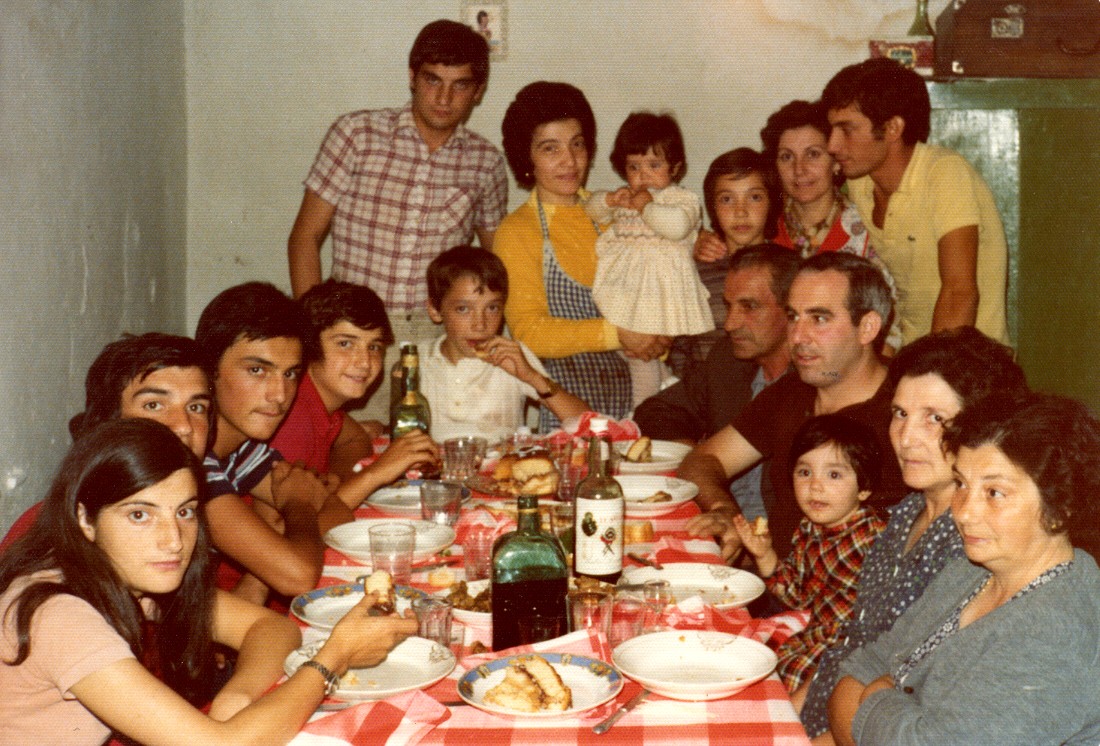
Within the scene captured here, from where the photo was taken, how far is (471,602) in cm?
189

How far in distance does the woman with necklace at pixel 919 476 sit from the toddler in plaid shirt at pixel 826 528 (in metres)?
0.19

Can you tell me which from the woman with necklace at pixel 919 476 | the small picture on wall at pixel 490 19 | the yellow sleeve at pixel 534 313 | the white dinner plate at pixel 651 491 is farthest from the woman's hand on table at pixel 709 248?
the woman with necklace at pixel 919 476

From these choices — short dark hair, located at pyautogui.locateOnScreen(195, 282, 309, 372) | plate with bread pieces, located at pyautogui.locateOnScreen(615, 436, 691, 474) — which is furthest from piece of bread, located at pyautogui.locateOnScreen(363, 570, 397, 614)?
plate with bread pieces, located at pyautogui.locateOnScreen(615, 436, 691, 474)

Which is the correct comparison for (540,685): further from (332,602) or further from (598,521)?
(332,602)

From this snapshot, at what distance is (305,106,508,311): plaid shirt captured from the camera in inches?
170

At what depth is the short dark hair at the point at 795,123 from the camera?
382 centimetres

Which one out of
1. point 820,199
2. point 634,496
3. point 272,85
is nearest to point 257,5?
point 272,85

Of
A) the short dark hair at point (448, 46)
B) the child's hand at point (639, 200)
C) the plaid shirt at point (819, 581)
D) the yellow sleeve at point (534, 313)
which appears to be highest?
the short dark hair at point (448, 46)

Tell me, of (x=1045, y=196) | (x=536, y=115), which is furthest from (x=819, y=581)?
(x=1045, y=196)

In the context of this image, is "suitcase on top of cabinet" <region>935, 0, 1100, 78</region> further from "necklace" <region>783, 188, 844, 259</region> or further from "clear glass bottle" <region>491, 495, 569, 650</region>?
"clear glass bottle" <region>491, 495, 569, 650</region>

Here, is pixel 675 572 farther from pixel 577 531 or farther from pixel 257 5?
pixel 257 5

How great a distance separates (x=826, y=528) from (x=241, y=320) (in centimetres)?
141

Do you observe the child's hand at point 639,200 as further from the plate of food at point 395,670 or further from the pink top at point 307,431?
the plate of food at point 395,670

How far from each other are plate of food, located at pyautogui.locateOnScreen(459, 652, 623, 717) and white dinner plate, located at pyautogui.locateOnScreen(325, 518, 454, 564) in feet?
1.81
